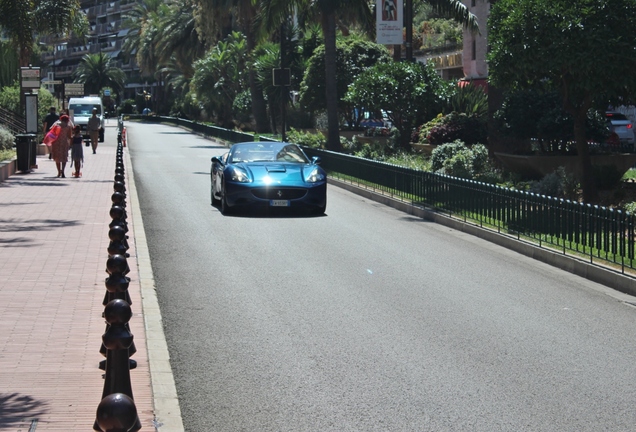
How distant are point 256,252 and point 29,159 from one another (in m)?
17.6

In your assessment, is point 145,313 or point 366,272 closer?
point 145,313

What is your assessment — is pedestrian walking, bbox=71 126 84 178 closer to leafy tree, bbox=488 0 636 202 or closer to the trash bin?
the trash bin

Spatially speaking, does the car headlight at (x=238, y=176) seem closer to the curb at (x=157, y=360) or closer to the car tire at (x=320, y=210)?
the car tire at (x=320, y=210)

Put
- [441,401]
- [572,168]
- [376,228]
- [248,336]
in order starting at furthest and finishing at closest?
[572,168] < [376,228] < [248,336] < [441,401]

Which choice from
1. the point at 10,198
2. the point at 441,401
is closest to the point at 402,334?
the point at 441,401

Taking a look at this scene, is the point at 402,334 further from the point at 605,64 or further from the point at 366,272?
the point at 605,64

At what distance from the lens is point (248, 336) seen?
9.55m

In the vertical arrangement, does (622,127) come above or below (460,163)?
above

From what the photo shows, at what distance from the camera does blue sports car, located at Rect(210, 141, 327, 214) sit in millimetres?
20469

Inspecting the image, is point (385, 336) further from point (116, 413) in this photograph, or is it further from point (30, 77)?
point (30, 77)

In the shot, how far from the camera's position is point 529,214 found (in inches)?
647

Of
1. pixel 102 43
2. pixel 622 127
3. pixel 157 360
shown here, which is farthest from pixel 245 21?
pixel 102 43

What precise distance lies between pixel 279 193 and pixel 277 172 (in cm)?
67

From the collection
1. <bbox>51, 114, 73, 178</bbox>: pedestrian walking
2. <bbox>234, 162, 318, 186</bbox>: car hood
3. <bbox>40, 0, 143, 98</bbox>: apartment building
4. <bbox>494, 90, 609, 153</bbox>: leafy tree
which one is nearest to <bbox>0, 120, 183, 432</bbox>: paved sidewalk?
<bbox>234, 162, 318, 186</bbox>: car hood
